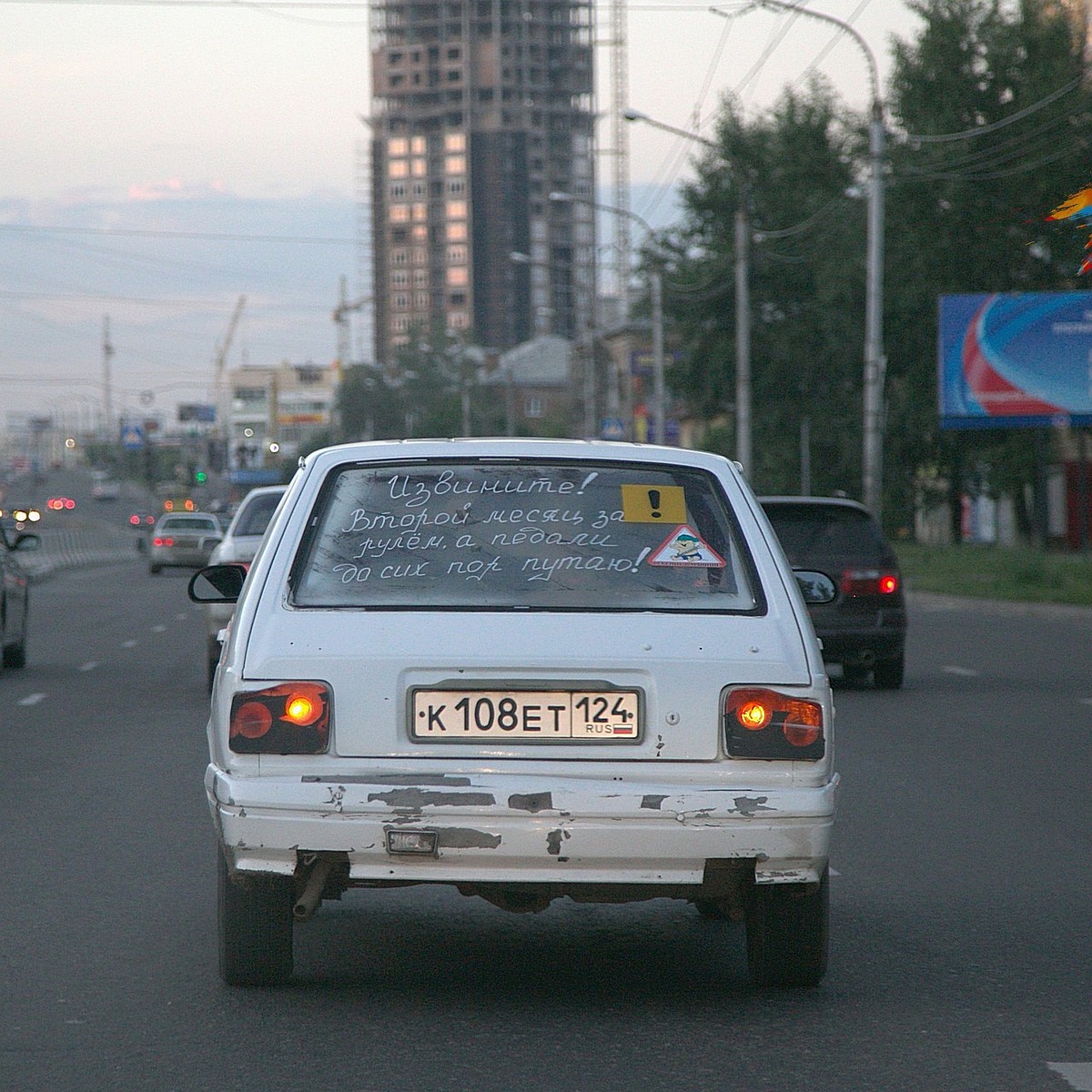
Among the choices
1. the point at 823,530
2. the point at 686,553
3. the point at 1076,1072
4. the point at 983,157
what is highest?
the point at 983,157

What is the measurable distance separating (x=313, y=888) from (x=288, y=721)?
480mm

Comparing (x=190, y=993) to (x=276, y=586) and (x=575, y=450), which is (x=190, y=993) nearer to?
(x=276, y=586)

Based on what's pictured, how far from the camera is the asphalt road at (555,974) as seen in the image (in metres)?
4.96

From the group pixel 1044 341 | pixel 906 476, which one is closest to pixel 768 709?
pixel 1044 341

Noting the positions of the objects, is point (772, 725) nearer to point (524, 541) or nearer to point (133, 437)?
point (524, 541)

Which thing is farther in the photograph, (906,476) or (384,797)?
(906,476)

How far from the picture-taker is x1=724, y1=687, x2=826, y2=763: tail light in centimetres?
525

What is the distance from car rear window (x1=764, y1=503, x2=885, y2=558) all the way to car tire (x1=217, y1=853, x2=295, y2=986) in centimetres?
1139

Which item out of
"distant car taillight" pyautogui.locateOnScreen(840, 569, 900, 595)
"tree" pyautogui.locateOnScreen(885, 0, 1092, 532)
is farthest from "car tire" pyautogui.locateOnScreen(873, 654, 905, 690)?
"tree" pyautogui.locateOnScreen(885, 0, 1092, 532)

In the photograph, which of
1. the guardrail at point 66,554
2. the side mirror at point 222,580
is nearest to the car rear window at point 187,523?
the guardrail at point 66,554

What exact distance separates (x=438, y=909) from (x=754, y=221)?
5733cm

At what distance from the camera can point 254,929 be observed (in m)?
5.62

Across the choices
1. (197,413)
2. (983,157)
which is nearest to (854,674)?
(983,157)

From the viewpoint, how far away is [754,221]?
62906mm
